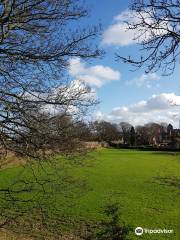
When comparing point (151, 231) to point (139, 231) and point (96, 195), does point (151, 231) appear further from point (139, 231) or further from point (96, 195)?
point (96, 195)

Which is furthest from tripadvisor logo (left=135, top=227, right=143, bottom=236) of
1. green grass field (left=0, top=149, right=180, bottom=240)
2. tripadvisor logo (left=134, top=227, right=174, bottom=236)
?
green grass field (left=0, top=149, right=180, bottom=240)

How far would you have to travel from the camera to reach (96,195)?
24250 millimetres

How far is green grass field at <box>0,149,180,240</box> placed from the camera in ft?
31.4

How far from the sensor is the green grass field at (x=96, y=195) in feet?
31.4

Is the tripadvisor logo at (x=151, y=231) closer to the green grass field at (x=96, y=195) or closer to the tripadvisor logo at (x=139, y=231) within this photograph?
the tripadvisor logo at (x=139, y=231)

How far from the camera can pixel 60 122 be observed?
9352 mm

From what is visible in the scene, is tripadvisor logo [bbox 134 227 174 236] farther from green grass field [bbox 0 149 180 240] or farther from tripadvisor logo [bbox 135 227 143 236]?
green grass field [bbox 0 149 180 240]

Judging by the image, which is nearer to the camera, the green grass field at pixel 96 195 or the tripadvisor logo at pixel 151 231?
the green grass field at pixel 96 195

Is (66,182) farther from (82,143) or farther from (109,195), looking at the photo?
(109,195)

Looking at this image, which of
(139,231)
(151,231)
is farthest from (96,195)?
(139,231)

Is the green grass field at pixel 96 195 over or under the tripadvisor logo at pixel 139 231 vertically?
over

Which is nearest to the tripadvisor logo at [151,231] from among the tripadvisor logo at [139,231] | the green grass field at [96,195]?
the tripadvisor logo at [139,231]

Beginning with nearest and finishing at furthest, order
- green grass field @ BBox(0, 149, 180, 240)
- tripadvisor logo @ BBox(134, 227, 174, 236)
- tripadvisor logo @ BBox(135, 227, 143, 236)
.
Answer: green grass field @ BBox(0, 149, 180, 240), tripadvisor logo @ BBox(135, 227, 143, 236), tripadvisor logo @ BBox(134, 227, 174, 236)

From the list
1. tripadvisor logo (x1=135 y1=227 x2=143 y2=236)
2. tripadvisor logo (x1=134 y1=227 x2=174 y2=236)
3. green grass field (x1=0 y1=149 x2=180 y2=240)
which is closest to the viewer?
green grass field (x1=0 y1=149 x2=180 y2=240)
